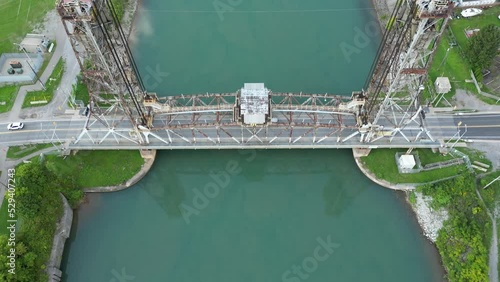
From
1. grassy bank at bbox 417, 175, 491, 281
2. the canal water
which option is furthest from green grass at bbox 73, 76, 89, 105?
grassy bank at bbox 417, 175, 491, 281

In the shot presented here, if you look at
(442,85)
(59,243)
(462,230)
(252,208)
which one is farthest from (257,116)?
(442,85)

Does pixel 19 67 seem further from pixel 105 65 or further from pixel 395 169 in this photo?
pixel 395 169

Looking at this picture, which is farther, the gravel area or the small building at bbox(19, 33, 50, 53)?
the small building at bbox(19, 33, 50, 53)

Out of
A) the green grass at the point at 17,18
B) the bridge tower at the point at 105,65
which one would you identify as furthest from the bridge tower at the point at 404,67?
the green grass at the point at 17,18

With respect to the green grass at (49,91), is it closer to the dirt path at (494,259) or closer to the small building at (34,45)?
the small building at (34,45)

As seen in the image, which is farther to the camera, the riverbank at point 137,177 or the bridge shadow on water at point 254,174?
the bridge shadow on water at point 254,174

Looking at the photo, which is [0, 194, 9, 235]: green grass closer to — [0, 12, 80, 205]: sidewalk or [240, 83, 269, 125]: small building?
[0, 12, 80, 205]: sidewalk
